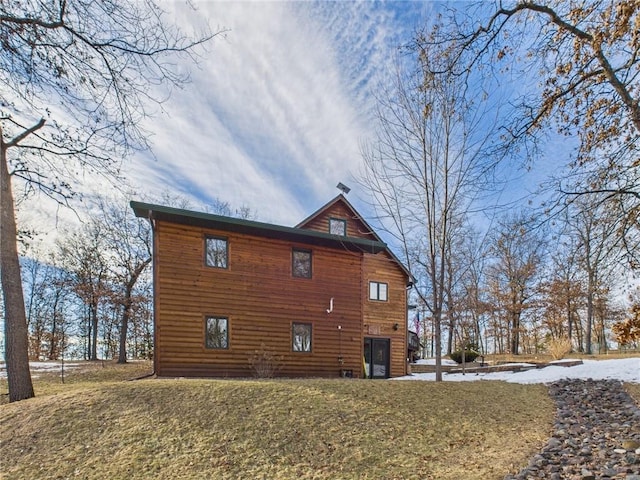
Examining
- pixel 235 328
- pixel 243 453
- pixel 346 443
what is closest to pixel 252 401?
pixel 243 453

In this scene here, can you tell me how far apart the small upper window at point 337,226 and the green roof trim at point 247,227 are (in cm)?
233

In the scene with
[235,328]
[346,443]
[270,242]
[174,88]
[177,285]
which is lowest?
[346,443]

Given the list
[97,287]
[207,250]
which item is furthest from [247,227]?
[97,287]

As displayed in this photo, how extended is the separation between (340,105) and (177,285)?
6807mm

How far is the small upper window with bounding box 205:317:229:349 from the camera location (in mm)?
11109

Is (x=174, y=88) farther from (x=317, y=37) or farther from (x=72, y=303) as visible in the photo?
(x=72, y=303)

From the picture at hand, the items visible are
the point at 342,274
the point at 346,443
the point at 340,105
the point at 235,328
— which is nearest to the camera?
the point at 346,443

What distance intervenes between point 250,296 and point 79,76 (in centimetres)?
735

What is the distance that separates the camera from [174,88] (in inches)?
240

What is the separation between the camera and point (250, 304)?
11.8 metres

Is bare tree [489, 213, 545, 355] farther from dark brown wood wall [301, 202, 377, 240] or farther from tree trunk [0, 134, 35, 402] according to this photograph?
tree trunk [0, 134, 35, 402]

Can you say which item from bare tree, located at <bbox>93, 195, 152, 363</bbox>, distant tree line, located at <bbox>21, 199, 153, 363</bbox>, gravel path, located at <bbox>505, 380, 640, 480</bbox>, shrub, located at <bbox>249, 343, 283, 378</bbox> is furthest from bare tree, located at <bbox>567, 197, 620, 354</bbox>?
bare tree, located at <bbox>93, 195, 152, 363</bbox>

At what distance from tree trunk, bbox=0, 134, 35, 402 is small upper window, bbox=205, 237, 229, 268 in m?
4.73

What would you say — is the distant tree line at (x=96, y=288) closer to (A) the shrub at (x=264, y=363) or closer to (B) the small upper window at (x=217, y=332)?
(B) the small upper window at (x=217, y=332)
